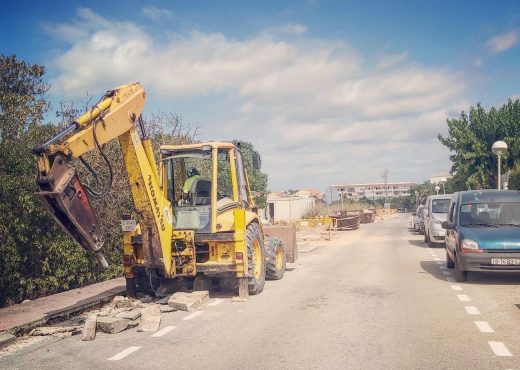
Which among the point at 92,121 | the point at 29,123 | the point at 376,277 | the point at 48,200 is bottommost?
the point at 376,277

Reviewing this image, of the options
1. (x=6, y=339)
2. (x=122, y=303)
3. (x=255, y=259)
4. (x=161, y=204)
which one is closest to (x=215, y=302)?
(x=255, y=259)

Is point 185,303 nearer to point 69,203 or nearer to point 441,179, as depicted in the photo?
point 69,203

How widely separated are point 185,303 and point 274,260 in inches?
132

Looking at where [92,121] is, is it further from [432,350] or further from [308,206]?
[308,206]

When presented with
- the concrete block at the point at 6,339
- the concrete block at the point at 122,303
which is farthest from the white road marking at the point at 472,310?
the concrete block at the point at 6,339

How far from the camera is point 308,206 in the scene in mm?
68875

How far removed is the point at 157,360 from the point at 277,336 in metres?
1.68

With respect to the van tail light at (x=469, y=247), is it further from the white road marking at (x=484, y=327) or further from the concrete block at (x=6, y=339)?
the concrete block at (x=6, y=339)

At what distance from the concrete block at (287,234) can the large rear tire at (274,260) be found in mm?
2704

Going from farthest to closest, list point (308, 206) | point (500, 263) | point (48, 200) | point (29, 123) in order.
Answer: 1. point (308, 206)
2. point (29, 123)
3. point (500, 263)
4. point (48, 200)

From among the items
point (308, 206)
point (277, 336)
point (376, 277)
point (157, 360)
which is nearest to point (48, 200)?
point (157, 360)

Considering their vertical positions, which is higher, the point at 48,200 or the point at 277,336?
the point at 48,200

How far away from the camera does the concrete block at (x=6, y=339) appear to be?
6598 millimetres

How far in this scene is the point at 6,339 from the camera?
6656 mm
